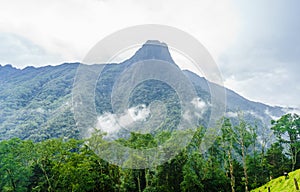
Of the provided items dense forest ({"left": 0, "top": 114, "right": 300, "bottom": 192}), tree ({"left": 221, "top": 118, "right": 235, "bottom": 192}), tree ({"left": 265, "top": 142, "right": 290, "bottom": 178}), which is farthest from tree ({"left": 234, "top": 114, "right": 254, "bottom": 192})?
tree ({"left": 265, "top": 142, "right": 290, "bottom": 178})

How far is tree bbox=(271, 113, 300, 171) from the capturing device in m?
29.4

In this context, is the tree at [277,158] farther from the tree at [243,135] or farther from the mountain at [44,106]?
the mountain at [44,106]

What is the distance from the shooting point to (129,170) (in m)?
26.5

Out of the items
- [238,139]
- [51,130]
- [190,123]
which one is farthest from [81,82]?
[51,130]

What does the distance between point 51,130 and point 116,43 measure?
78.1 metres

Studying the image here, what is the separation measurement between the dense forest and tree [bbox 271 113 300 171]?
0.86m

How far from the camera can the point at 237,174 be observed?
28.5 meters

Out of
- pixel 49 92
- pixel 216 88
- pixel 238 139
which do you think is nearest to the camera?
pixel 216 88

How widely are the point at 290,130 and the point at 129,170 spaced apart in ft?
54.0

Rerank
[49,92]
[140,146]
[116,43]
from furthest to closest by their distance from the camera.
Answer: [49,92]
[140,146]
[116,43]

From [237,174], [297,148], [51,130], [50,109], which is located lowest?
[237,174]

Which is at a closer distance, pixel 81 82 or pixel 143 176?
pixel 81 82

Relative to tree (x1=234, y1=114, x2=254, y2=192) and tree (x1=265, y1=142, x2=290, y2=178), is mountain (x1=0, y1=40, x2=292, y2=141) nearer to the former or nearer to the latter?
tree (x1=234, y1=114, x2=254, y2=192)

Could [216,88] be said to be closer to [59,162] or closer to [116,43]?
[116,43]
